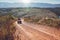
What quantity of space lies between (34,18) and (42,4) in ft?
0.77

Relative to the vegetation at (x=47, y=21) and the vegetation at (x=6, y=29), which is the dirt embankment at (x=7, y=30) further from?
the vegetation at (x=47, y=21)

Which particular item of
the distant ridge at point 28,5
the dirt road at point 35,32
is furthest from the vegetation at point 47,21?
the distant ridge at point 28,5

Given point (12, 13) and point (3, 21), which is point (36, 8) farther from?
point (3, 21)

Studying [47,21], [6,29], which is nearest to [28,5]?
[47,21]

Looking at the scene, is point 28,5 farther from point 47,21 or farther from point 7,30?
point 7,30

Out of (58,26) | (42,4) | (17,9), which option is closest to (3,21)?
(17,9)

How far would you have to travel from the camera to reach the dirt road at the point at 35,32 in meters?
1.95

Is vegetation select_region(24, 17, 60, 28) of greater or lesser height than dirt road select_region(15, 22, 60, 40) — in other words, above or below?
above

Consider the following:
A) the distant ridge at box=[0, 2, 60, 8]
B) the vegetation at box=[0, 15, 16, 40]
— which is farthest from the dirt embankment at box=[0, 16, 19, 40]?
the distant ridge at box=[0, 2, 60, 8]

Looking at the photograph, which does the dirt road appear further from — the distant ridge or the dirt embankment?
the distant ridge

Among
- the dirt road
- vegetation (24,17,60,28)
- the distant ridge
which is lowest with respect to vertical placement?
the dirt road

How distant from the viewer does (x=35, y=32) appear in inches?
78.0

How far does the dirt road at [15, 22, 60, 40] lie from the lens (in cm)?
195

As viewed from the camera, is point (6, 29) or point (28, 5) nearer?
point (6, 29)
